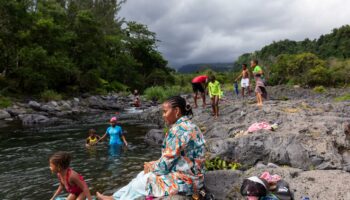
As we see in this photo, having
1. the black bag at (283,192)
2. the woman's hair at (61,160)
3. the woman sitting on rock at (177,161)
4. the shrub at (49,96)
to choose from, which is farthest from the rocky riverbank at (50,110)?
the black bag at (283,192)

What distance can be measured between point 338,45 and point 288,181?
83604 millimetres

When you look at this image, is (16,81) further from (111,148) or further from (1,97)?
(111,148)

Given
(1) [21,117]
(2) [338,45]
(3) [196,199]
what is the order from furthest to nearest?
(2) [338,45], (1) [21,117], (3) [196,199]

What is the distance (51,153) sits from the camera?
13023 millimetres

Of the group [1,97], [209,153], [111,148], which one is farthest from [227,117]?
[1,97]

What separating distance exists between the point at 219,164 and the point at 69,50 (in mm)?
36959

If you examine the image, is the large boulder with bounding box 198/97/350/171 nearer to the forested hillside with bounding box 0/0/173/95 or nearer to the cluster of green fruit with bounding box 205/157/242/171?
the cluster of green fruit with bounding box 205/157/242/171

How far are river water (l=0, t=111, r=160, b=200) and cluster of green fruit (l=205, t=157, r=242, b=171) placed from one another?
2.21 m

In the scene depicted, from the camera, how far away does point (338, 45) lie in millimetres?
80500

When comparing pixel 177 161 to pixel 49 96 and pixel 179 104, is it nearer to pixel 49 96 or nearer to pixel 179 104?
pixel 179 104

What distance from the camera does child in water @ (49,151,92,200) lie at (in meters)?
5.91

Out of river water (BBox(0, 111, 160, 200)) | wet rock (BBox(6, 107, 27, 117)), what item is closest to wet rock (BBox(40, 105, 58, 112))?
wet rock (BBox(6, 107, 27, 117))

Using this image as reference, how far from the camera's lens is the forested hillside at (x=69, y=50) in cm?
3050

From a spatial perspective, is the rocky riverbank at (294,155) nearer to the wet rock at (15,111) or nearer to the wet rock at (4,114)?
the wet rock at (4,114)
